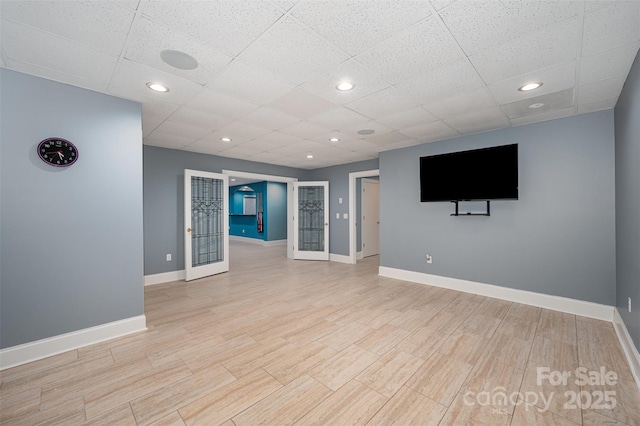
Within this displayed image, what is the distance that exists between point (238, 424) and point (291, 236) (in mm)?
5898

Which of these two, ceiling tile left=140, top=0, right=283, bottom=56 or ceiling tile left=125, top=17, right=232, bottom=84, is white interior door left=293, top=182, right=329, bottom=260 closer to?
ceiling tile left=125, top=17, right=232, bottom=84

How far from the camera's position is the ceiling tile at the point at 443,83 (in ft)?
7.30

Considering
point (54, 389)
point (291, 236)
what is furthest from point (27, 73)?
point (291, 236)

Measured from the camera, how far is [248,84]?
2479mm

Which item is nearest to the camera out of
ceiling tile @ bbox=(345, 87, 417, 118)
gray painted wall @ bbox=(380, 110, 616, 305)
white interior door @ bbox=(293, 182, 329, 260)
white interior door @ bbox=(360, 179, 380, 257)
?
ceiling tile @ bbox=(345, 87, 417, 118)

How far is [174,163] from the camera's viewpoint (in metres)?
5.08

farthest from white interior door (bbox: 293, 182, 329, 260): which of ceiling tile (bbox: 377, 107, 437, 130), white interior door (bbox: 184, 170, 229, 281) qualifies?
ceiling tile (bbox: 377, 107, 437, 130)

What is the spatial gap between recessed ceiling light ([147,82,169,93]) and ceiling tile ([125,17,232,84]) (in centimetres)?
34

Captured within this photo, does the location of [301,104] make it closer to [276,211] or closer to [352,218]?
[352,218]

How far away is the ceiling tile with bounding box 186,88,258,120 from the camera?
2.72 m

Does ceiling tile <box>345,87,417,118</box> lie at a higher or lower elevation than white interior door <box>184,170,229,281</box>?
higher

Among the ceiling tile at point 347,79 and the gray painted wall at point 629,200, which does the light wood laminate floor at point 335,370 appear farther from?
the ceiling tile at point 347,79

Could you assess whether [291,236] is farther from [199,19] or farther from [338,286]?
[199,19]

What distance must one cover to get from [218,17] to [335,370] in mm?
2725
